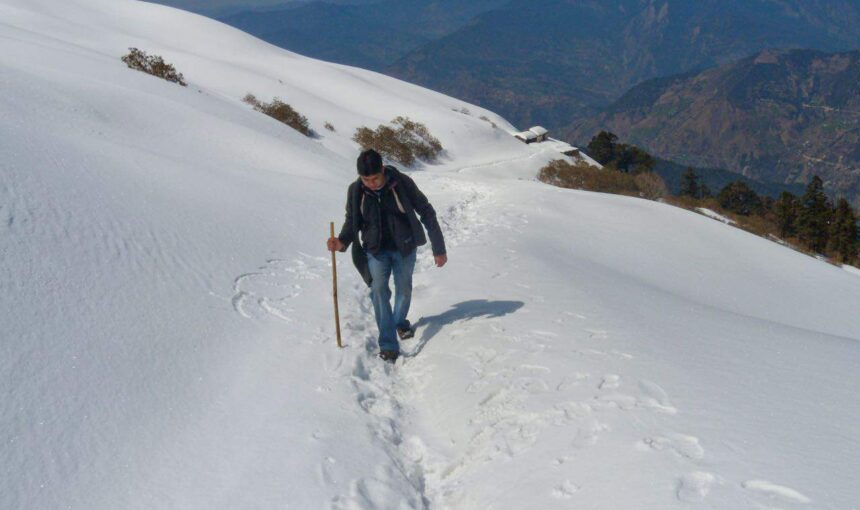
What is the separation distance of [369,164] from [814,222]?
63.1m

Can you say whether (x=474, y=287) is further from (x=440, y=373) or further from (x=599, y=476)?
(x=599, y=476)

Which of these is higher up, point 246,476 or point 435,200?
point 435,200

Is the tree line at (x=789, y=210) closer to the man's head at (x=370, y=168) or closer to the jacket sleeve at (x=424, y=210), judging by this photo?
the jacket sleeve at (x=424, y=210)

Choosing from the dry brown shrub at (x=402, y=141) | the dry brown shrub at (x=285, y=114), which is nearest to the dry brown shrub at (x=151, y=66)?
the dry brown shrub at (x=285, y=114)

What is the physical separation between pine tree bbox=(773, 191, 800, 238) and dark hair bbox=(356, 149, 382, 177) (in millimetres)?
65091

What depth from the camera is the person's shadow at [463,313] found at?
6.23 m

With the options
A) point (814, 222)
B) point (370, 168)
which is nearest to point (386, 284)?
point (370, 168)

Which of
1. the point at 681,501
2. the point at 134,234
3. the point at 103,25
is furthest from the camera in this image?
the point at 103,25

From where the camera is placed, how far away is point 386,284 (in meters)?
5.57

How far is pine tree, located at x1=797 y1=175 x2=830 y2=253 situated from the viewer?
175 feet

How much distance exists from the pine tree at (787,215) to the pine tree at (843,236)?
5.11m

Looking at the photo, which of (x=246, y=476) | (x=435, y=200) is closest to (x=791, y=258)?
(x=435, y=200)

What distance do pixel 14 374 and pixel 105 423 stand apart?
28.8 inches

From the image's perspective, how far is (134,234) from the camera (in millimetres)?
6609
